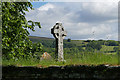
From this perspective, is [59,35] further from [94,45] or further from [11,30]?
[11,30]

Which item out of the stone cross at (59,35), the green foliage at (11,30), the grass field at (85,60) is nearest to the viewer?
the green foliage at (11,30)

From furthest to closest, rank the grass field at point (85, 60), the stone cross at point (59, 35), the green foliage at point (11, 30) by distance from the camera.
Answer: the stone cross at point (59, 35)
the grass field at point (85, 60)
the green foliage at point (11, 30)

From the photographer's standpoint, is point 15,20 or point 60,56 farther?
point 60,56

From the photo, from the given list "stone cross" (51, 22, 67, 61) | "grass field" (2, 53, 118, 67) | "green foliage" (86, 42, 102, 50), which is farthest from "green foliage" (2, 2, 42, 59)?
"green foliage" (86, 42, 102, 50)

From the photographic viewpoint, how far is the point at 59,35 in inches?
464

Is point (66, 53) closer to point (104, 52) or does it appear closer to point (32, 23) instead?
point (104, 52)

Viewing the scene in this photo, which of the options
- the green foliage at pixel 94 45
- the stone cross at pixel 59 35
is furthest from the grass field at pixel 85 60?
the green foliage at pixel 94 45

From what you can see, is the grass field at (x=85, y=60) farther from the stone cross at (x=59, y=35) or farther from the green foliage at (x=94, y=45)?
the green foliage at (x=94, y=45)

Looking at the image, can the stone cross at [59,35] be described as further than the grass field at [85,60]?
Yes

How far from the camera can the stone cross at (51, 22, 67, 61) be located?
11322 mm

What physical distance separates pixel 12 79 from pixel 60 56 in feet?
22.8

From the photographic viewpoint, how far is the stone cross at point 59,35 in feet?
37.1

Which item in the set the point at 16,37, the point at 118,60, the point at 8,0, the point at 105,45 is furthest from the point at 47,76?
the point at 105,45

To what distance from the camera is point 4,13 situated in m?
5.36
